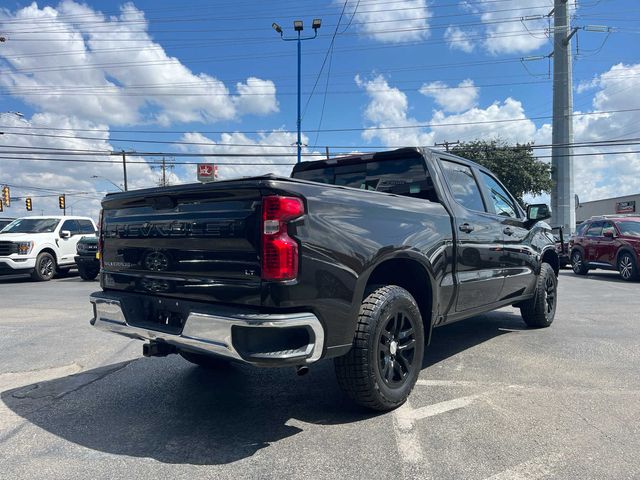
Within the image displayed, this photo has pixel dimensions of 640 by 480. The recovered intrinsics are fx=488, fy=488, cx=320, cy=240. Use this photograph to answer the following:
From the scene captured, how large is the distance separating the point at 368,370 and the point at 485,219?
2.35 metres

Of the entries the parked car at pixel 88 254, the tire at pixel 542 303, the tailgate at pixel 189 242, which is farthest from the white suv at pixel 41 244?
the tire at pixel 542 303

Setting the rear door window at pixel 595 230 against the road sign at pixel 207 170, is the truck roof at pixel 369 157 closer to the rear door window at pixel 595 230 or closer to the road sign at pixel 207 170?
the rear door window at pixel 595 230

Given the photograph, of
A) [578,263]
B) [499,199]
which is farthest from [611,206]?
[499,199]

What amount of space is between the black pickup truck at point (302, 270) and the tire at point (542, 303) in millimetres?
1792

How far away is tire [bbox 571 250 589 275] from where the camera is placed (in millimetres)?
14531

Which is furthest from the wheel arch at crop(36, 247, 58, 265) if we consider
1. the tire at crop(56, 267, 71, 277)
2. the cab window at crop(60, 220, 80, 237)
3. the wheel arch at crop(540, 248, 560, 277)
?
the wheel arch at crop(540, 248, 560, 277)

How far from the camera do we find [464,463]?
2781 millimetres

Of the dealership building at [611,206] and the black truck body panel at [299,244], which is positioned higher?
the dealership building at [611,206]

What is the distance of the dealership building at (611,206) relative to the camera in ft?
166

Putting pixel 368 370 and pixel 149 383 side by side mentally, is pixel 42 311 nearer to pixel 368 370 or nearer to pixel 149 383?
pixel 149 383

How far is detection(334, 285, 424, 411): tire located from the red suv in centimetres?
1132

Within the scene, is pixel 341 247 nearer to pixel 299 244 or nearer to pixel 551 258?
pixel 299 244

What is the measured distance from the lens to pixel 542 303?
6.10 meters

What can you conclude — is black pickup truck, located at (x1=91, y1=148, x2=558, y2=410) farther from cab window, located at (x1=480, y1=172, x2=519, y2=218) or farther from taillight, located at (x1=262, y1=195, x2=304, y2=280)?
cab window, located at (x1=480, y1=172, x2=519, y2=218)
